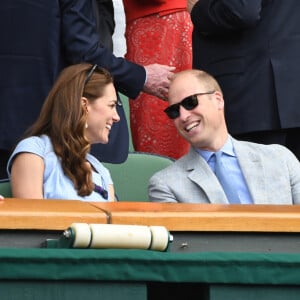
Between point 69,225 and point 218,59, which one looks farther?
point 218,59

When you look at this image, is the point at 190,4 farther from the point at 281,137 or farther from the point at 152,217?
the point at 152,217

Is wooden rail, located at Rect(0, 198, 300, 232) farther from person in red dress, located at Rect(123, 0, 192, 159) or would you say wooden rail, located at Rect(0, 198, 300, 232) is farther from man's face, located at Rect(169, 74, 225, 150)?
person in red dress, located at Rect(123, 0, 192, 159)

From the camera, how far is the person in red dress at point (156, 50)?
4.98m

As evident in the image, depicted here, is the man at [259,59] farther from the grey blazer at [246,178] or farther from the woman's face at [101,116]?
the woman's face at [101,116]

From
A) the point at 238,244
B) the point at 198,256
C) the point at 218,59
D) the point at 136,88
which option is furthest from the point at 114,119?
the point at 198,256

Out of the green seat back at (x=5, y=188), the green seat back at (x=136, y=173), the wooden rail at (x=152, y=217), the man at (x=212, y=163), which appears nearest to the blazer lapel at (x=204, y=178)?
the man at (x=212, y=163)

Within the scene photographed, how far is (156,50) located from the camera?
5.03 m

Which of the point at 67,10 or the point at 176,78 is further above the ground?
the point at 67,10

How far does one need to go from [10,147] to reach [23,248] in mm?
2013

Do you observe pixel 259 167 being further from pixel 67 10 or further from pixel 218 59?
pixel 67 10

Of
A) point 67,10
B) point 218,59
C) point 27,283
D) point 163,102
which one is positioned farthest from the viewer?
point 163,102

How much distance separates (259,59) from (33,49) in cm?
95

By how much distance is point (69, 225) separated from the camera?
251 cm

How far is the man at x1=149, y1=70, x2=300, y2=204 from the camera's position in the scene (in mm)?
4270
